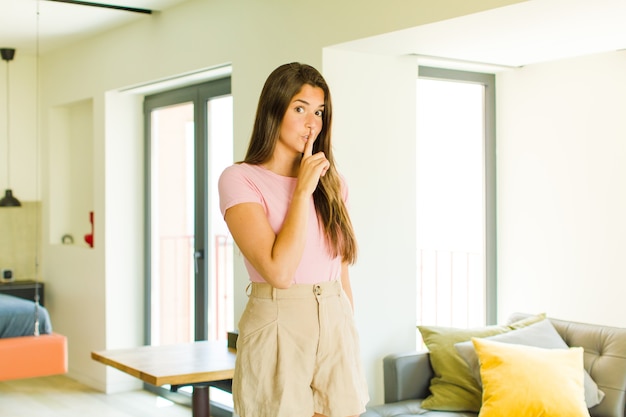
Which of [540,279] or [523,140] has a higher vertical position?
[523,140]

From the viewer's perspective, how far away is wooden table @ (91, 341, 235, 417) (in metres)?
3.32

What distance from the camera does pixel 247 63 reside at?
14.3 ft

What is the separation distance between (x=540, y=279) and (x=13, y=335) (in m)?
3.32

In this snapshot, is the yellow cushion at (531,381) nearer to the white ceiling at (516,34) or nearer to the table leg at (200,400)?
the table leg at (200,400)

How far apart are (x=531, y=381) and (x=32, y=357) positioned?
3.16 m

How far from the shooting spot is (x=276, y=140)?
6.59 ft

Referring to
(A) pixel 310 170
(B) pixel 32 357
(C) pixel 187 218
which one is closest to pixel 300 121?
(A) pixel 310 170

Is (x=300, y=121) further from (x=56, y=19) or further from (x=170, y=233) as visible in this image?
(x=170, y=233)

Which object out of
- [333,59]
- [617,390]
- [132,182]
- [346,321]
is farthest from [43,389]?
[346,321]

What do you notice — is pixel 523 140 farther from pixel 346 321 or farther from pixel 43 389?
pixel 43 389

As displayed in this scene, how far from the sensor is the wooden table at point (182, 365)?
3316 millimetres

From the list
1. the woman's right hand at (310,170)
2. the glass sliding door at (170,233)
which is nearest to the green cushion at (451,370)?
the woman's right hand at (310,170)

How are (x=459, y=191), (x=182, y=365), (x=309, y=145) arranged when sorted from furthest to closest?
(x=459, y=191) < (x=182, y=365) < (x=309, y=145)

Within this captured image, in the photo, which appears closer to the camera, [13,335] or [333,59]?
[333,59]
